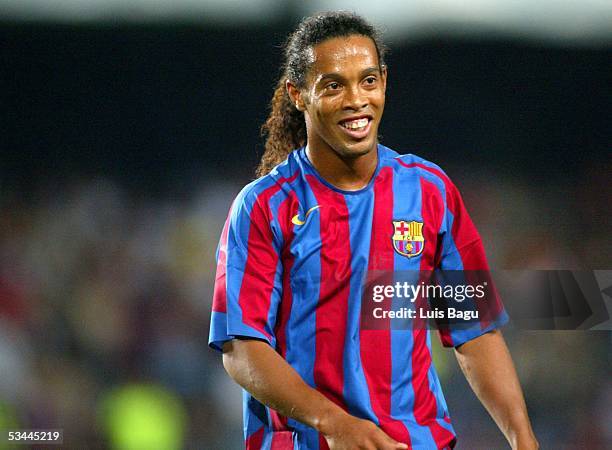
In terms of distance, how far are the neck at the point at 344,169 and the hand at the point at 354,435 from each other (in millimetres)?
400

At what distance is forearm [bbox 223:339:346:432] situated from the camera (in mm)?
1252

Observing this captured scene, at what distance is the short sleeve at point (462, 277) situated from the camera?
149 cm

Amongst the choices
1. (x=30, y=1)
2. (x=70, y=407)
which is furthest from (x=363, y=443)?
(x=30, y=1)

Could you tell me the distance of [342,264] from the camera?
1410 millimetres

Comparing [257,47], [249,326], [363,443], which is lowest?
[363,443]

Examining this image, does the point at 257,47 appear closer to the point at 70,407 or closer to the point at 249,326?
the point at 70,407

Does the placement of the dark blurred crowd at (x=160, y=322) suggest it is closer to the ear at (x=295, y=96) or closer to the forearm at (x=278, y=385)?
the ear at (x=295, y=96)

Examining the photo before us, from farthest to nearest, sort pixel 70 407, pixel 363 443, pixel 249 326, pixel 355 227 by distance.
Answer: pixel 70 407
pixel 355 227
pixel 249 326
pixel 363 443

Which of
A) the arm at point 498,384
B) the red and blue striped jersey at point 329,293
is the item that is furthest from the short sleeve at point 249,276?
the arm at point 498,384

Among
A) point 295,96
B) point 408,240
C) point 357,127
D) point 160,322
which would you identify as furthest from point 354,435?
point 160,322

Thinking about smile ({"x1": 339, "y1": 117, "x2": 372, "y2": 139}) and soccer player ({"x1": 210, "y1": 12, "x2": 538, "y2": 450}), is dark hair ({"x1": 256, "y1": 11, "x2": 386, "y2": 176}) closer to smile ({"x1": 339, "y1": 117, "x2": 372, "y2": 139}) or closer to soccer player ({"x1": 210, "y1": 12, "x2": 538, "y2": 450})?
soccer player ({"x1": 210, "y1": 12, "x2": 538, "y2": 450})

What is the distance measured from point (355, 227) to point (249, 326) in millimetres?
244

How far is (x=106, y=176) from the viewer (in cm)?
254

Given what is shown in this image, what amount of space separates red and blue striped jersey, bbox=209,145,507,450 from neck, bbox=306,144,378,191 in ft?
0.04
